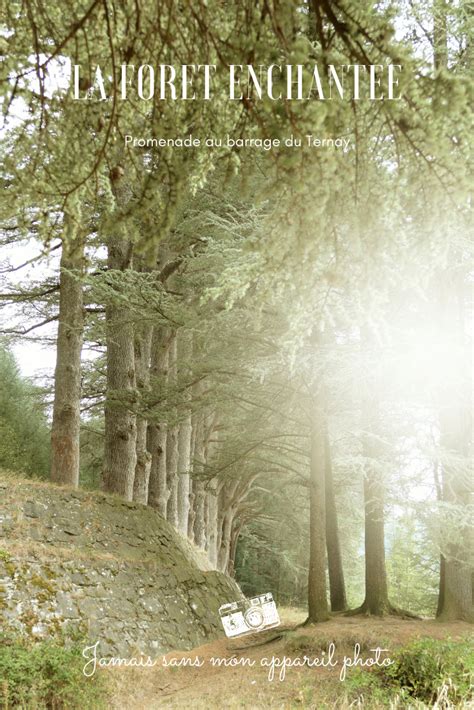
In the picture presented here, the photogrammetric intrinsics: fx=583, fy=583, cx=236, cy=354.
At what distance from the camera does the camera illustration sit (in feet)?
38.1

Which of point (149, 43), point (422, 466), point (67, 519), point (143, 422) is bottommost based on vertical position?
point (67, 519)

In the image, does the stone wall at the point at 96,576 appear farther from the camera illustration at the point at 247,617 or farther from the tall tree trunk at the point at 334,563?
the tall tree trunk at the point at 334,563

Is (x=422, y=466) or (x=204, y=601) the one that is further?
(x=204, y=601)

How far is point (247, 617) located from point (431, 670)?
695 cm

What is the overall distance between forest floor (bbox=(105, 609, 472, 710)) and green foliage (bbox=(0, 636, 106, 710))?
1.93 ft

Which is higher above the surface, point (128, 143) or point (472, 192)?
point (128, 143)

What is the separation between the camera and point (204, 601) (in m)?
11.5

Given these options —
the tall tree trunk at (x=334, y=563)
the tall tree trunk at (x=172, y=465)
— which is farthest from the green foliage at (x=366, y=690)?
the tall tree trunk at (x=172, y=465)

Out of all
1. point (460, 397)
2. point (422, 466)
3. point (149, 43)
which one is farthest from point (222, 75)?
point (460, 397)

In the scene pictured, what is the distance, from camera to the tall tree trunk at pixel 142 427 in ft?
43.6

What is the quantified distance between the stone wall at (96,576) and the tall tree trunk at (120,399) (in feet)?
2.66

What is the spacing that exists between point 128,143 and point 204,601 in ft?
32.8

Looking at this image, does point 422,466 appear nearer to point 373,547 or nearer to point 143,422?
point 373,547

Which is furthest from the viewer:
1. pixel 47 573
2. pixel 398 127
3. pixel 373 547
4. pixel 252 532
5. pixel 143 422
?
pixel 252 532
